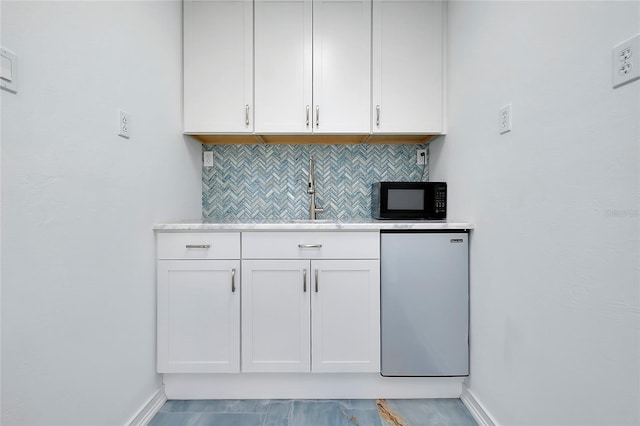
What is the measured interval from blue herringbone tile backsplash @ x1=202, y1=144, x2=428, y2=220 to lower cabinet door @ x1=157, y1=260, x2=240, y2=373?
0.70m

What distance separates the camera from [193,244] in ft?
4.99

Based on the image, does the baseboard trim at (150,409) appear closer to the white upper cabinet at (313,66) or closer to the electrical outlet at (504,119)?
the white upper cabinet at (313,66)

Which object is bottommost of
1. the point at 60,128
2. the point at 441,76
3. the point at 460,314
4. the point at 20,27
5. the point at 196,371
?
the point at 196,371

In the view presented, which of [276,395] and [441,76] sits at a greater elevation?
[441,76]

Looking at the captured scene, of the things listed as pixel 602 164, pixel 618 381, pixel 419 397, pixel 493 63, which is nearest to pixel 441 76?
pixel 493 63

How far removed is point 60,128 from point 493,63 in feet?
5.66

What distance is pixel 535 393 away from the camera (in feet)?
3.51

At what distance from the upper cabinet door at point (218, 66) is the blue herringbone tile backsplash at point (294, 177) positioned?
0.34 m

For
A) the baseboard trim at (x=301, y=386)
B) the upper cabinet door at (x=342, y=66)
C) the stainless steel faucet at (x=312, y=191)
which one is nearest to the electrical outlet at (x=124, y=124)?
the upper cabinet door at (x=342, y=66)

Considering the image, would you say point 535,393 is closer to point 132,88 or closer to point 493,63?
point 493,63

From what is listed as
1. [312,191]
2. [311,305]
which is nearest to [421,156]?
[312,191]

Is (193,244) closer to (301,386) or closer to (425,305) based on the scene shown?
(301,386)

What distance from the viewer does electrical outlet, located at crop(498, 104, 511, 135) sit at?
1.19 metres

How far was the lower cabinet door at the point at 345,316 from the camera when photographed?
1.53m
